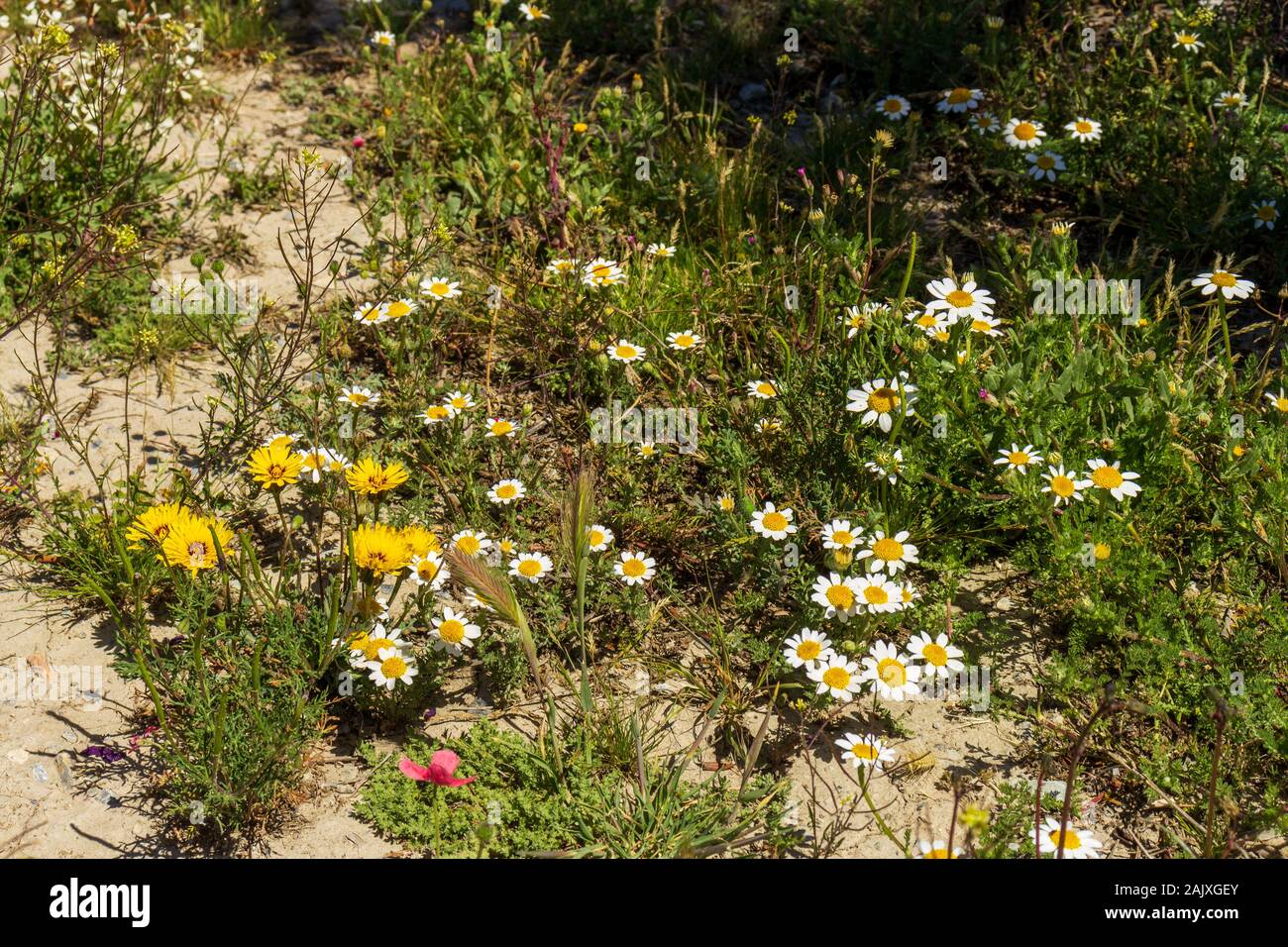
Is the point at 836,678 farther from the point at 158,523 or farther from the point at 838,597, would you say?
the point at 158,523

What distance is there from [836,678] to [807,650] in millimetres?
108

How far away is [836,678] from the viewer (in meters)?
2.91

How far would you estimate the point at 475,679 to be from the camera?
318 cm

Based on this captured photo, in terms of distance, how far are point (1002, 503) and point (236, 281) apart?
3.05 meters

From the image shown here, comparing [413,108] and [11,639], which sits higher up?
[413,108]

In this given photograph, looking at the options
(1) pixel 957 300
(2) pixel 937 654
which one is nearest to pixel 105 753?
(2) pixel 937 654

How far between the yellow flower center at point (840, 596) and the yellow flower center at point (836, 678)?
0.61ft

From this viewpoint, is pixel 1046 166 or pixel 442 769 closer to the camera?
pixel 442 769

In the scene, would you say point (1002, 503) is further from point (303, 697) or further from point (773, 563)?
point (303, 697)

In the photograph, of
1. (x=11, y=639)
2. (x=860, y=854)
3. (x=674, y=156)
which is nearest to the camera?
(x=860, y=854)

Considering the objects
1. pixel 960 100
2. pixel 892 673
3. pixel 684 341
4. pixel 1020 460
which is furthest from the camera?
pixel 960 100

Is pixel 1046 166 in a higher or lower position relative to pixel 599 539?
higher

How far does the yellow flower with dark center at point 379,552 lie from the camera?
285 centimetres

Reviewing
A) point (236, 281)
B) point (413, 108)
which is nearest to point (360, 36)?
point (413, 108)
